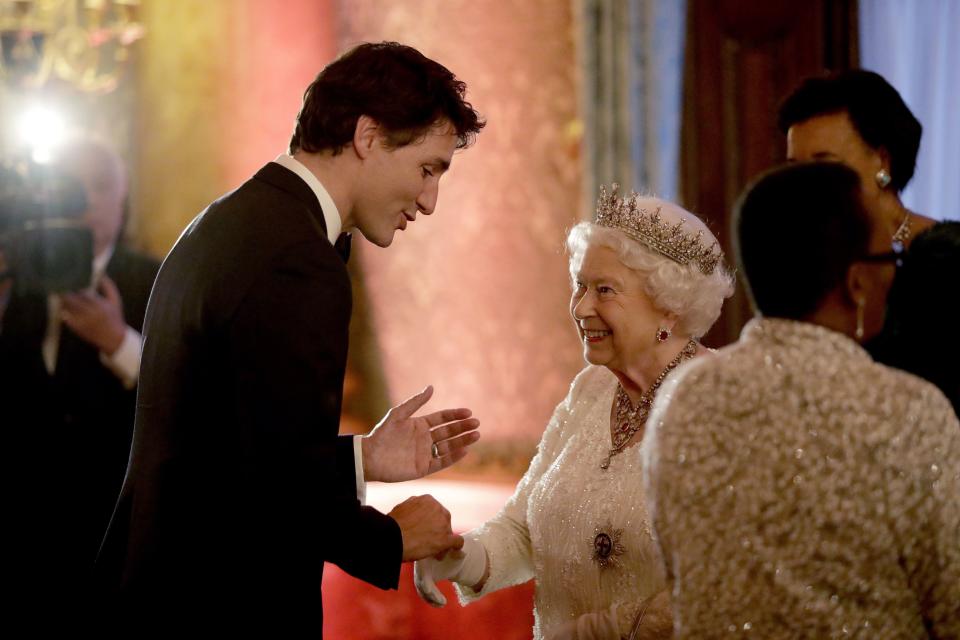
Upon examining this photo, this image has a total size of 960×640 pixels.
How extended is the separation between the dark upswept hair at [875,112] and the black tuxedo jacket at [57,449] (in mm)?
3098

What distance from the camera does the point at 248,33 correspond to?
546 cm

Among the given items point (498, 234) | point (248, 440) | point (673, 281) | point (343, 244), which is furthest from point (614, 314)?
point (498, 234)

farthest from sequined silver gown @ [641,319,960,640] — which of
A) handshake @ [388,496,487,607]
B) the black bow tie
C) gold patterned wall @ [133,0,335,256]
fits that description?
gold patterned wall @ [133,0,335,256]

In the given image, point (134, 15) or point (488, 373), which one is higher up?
point (134, 15)

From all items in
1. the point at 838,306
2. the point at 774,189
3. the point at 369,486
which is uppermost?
the point at 774,189

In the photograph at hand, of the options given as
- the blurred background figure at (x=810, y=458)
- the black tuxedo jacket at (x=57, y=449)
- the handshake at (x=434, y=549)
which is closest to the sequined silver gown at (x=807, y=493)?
the blurred background figure at (x=810, y=458)

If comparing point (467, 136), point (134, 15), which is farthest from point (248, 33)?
point (467, 136)

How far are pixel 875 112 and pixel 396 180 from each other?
3.65 ft

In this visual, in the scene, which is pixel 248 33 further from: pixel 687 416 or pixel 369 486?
pixel 687 416

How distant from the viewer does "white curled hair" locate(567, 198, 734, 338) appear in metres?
2.21

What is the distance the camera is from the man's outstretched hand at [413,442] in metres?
2.11

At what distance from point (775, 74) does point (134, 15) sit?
3.32 meters

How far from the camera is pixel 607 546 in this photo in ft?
6.87

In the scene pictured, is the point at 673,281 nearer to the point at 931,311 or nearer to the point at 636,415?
the point at 636,415
